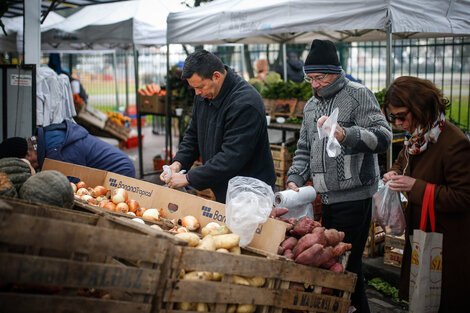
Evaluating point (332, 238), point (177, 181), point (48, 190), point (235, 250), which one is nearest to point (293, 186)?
point (177, 181)

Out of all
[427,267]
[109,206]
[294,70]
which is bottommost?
[427,267]

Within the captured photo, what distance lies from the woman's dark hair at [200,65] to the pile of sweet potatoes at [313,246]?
133 centimetres

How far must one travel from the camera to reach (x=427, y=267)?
267 centimetres

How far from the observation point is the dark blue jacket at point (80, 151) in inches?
161

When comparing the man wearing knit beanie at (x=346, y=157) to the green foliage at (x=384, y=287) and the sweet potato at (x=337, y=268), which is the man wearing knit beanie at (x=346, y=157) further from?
the green foliage at (x=384, y=287)

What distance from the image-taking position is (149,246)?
2057 mm

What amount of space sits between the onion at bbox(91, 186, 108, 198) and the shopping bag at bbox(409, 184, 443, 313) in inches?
90.0

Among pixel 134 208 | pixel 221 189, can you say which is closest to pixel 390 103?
pixel 221 189

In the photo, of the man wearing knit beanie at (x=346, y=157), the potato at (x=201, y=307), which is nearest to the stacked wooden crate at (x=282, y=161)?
the man wearing knit beanie at (x=346, y=157)

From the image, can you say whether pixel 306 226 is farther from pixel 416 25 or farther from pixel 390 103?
pixel 416 25

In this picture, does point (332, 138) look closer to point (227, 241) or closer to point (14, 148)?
point (227, 241)

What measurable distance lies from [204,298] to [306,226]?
2.57ft

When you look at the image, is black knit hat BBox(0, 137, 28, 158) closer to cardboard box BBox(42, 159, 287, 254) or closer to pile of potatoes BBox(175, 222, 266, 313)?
cardboard box BBox(42, 159, 287, 254)

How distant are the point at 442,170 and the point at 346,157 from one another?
69 cm
